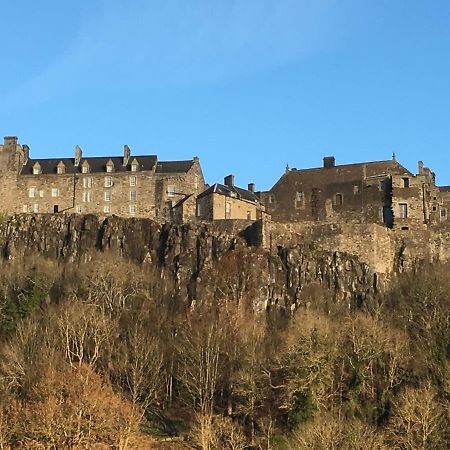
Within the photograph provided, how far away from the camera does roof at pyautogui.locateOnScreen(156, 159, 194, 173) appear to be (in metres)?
80.2

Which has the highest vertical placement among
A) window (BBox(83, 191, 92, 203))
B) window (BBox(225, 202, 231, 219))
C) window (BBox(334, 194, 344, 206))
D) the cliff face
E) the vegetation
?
window (BBox(83, 191, 92, 203))

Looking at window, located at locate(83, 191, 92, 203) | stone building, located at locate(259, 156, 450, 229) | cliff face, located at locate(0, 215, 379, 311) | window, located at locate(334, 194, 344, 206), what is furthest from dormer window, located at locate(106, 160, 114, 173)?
window, located at locate(334, 194, 344, 206)

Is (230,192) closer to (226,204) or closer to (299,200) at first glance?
(226,204)

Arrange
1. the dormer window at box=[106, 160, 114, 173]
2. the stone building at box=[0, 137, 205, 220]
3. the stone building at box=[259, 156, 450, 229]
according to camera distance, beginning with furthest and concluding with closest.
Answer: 1. the dormer window at box=[106, 160, 114, 173]
2. the stone building at box=[0, 137, 205, 220]
3. the stone building at box=[259, 156, 450, 229]

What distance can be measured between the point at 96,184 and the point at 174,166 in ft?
24.0

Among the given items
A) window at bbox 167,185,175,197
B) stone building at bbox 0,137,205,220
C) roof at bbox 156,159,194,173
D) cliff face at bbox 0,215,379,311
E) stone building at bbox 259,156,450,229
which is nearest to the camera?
cliff face at bbox 0,215,379,311

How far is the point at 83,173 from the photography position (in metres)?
81.7

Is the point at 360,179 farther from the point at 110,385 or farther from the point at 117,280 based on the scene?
the point at 110,385

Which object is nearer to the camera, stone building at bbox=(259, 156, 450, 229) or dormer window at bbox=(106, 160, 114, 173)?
stone building at bbox=(259, 156, 450, 229)

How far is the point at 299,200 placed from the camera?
250ft

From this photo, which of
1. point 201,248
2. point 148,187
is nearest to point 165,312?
point 201,248

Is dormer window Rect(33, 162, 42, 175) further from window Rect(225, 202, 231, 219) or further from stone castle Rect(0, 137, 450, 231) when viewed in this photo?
window Rect(225, 202, 231, 219)

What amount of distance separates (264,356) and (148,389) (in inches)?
286

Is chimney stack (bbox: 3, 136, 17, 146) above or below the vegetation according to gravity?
above
